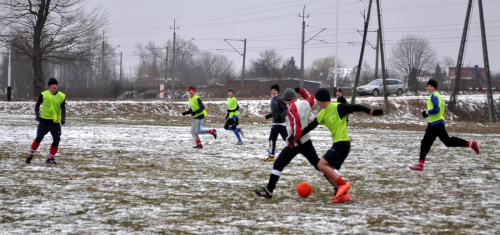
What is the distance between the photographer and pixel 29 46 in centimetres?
3956

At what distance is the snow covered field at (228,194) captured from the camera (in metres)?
6.31

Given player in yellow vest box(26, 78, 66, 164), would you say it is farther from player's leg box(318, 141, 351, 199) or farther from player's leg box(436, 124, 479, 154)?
player's leg box(436, 124, 479, 154)

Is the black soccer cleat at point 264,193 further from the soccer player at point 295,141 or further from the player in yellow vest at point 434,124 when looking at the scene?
the player in yellow vest at point 434,124

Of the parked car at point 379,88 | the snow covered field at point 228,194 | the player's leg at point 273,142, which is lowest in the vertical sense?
the snow covered field at point 228,194

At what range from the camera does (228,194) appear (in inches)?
328

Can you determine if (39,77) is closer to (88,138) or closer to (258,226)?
(88,138)

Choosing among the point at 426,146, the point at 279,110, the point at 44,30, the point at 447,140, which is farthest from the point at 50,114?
the point at 44,30

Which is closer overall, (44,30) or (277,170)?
(277,170)

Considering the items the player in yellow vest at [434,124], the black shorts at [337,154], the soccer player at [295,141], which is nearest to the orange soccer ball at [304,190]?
the soccer player at [295,141]

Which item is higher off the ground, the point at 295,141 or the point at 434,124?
the point at 434,124

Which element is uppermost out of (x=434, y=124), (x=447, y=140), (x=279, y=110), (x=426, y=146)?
(x=279, y=110)

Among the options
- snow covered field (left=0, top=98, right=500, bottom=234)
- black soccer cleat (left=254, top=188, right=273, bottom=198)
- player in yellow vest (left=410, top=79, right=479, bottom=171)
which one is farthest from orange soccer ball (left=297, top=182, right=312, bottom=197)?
player in yellow vest (left=410, top=79, right=479, bottom=171)

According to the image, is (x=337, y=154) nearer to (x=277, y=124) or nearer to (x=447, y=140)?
(x=447, y=140)

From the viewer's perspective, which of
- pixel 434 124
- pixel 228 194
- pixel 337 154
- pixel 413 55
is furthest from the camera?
pixel 413 55
